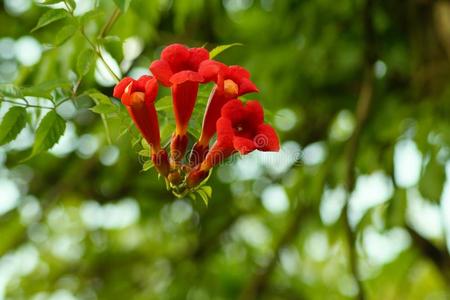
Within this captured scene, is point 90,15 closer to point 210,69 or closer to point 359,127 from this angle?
point 210,69

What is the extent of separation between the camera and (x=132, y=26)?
3.28m

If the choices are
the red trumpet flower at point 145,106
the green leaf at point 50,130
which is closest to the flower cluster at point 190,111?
the red trumpet flower at point 145,106

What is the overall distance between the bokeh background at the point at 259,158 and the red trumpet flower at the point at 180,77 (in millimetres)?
192

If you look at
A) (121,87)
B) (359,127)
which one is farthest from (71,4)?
(359,127)

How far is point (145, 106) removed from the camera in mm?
1885

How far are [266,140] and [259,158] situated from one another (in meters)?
2.63

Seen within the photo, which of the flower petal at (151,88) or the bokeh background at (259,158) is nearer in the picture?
the flower petal at (151,88)

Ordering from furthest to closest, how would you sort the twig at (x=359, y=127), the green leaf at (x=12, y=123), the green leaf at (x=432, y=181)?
the twig at (x=359, y=127) → the green leaf at (x=432, y=181) → the green leaf at (x=12, y=123)

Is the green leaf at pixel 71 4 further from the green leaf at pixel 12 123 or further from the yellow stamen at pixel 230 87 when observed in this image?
the yellow stamen at pixel 230 87

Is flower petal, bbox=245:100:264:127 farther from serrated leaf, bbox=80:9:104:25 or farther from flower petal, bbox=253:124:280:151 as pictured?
A: serrated leaf, bbox=80:9:104:25

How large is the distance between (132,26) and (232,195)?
2.33 meters

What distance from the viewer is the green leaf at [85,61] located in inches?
83.3

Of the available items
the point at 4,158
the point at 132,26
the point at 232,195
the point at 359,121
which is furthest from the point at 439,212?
the point at 4,158

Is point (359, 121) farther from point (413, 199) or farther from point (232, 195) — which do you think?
point (232, 195)
